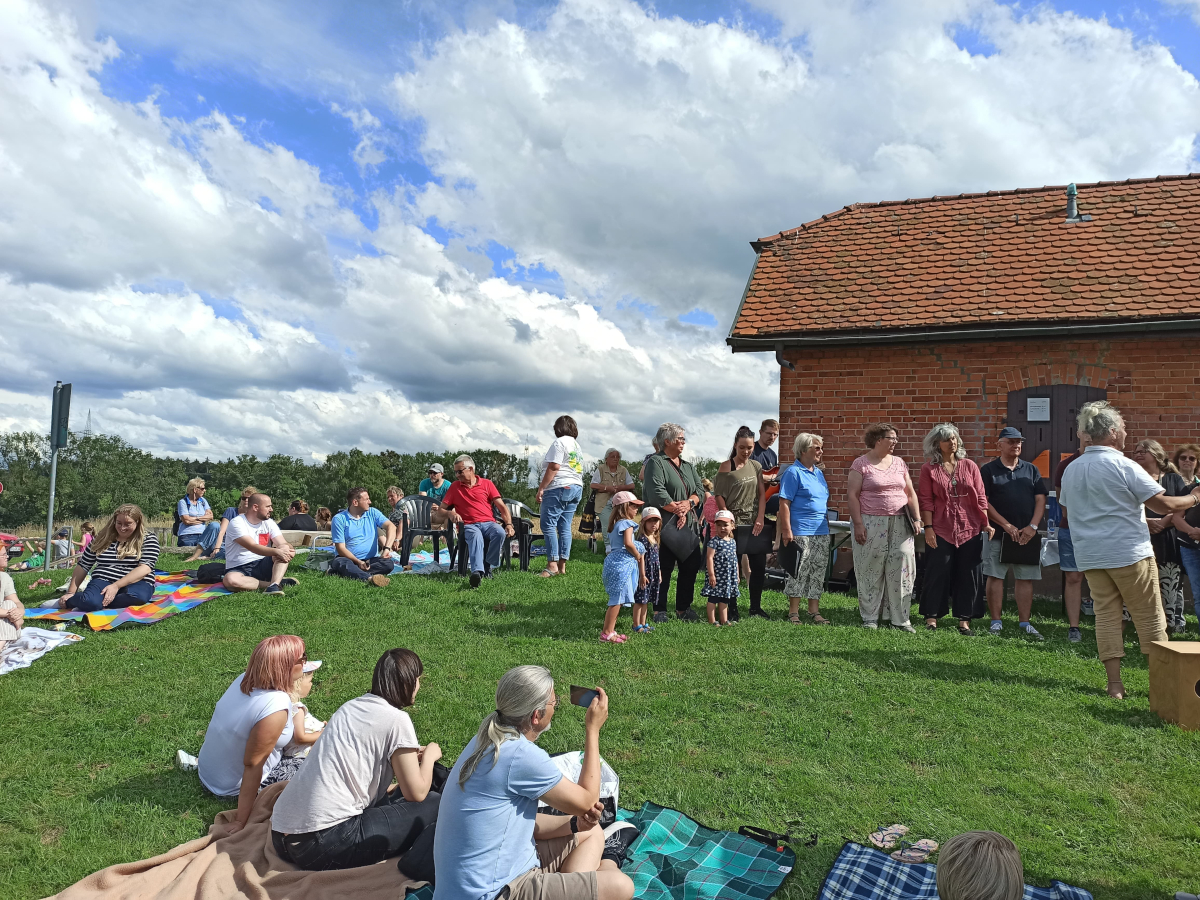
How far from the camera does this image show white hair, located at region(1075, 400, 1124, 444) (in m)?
6.02

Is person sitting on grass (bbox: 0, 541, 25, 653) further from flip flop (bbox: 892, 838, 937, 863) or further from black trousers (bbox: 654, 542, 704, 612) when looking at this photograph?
flip flop (bbox: 892, 838, 937, 863)

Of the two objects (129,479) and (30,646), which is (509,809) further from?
(129,479)

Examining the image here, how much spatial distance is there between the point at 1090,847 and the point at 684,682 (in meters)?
2.97

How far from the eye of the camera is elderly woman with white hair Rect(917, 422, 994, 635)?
8031 millimetres

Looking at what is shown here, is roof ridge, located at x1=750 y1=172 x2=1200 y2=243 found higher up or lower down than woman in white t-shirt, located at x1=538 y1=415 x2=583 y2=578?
higher up

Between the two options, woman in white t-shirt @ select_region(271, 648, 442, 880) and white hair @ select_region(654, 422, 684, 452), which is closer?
woman in white t-shirt @ select_region(271, 648, 442, 880)

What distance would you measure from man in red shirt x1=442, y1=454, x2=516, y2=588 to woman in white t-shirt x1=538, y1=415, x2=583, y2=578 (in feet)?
1.98

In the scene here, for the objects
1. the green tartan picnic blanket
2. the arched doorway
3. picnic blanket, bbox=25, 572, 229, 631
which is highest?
the arched doorway

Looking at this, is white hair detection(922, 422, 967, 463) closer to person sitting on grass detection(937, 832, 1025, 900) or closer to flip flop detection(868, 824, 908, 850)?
flip flop detection(868, 824, 908, 850)

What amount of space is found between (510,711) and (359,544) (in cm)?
842

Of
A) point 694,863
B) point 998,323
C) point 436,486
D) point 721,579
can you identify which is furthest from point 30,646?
point 998,323

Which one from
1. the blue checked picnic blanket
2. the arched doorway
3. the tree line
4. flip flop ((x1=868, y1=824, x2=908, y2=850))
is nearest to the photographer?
the blue checked picnic blanket

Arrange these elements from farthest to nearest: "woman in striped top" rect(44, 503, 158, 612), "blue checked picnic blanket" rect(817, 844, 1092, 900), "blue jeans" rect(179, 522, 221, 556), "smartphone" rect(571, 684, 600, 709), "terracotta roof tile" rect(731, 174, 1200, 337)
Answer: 1. "blue jeans" rect(179, 522, 221, 556)
2. "terracotta roof tile" rect(731, 174, 1200, 337)
3. "woman in striped top" rect(44, 503, 158, 612)
4. "smartphone" rect(571, 684, 600, 709)
5. "blue checked picnic blanket" rect(817, 844, 1092, 900)

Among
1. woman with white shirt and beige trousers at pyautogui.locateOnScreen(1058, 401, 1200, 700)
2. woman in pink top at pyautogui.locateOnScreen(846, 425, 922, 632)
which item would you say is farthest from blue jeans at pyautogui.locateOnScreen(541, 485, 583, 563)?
woman with white shirt and beige trousers at pyautogui.locateOnScreen(1058, 401, 1200, 700)
